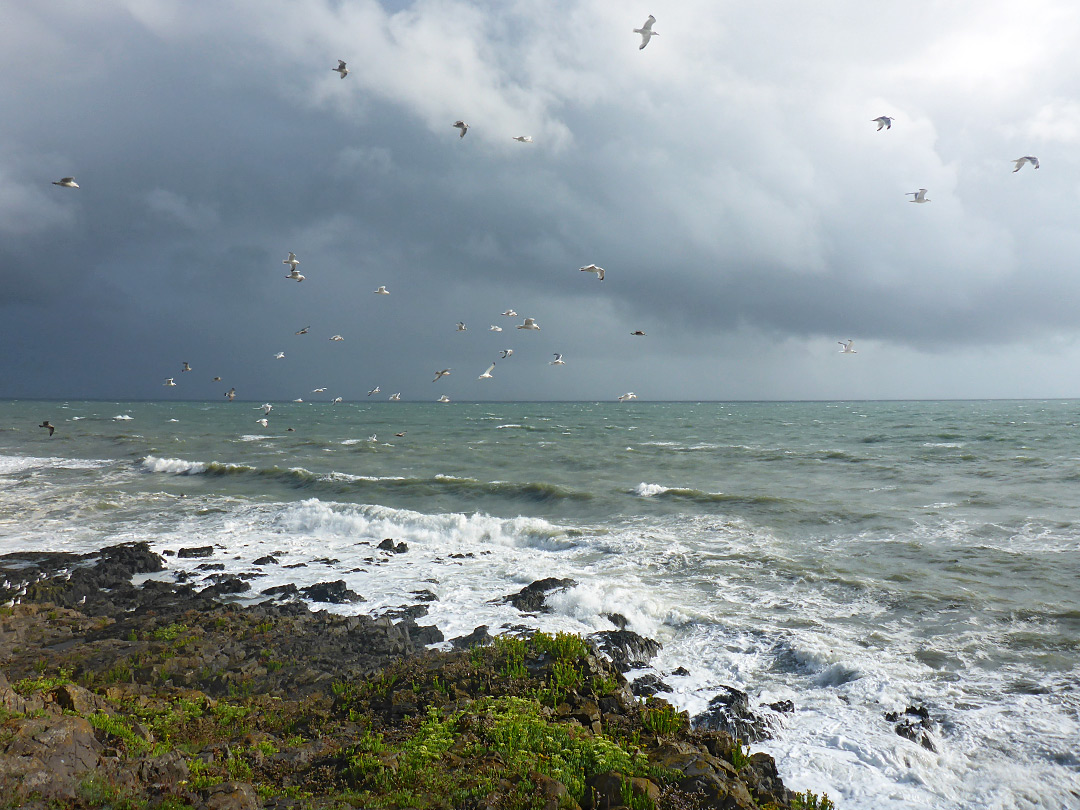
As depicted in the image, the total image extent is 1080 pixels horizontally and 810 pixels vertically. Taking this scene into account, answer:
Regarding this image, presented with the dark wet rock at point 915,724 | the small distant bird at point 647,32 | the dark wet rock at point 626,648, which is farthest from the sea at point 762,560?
the small distant bird at point 647,32

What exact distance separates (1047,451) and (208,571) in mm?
50031

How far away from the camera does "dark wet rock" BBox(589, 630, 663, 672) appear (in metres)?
9.96

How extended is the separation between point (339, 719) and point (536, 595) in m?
6.04

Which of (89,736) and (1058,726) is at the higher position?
(89,736)

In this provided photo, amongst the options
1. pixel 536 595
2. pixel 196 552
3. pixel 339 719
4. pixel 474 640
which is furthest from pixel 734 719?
pixel 196 552

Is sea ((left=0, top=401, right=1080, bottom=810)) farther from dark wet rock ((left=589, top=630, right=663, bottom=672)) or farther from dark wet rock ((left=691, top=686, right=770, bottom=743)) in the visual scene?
dark wet rock ((left=589, top=630, right=663, bottom=672))

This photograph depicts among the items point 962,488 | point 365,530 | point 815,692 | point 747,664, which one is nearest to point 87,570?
point 365,530

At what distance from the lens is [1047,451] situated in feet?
134

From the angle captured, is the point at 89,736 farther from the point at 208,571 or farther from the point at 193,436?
the point at 193,436

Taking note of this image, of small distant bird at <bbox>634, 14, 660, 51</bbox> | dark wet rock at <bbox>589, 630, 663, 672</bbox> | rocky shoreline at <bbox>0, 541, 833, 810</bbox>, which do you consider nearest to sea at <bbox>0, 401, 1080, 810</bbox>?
dark wet rock at <bbox>589, 630, 663, 672</bbox>

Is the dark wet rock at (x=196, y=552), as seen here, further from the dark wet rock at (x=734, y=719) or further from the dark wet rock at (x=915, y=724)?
the dark wet rock at (x=915, y=724)

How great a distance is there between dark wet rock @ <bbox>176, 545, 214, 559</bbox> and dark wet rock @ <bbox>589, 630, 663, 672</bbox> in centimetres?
1225

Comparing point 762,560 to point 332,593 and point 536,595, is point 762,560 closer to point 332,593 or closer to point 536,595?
point 536,595

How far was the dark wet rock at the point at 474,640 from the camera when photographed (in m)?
10.6
